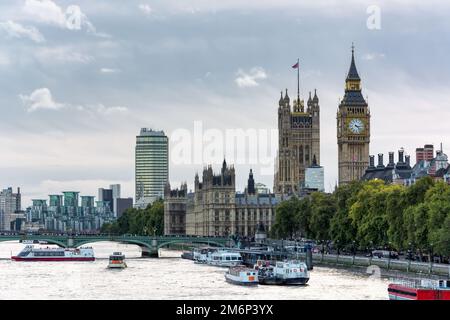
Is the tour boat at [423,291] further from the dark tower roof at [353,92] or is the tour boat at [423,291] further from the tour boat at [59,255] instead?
the dark tower roof at [353,92]

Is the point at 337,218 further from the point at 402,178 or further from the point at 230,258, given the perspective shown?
the point at 402,178

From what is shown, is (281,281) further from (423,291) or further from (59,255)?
(59,255)

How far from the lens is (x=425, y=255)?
85062 mm

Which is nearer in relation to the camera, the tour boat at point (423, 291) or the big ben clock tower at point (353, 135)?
the tour boat at point (423, 291)

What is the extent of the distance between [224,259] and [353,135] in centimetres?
7336

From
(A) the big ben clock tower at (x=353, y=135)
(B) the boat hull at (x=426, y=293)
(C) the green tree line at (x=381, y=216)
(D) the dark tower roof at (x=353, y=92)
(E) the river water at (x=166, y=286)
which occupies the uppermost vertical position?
(D) the dark tower roof at (x=353, y=92)

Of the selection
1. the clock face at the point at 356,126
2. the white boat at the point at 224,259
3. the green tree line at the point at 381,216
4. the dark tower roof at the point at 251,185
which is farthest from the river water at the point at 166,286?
the dark tower roof at the point at 251,185

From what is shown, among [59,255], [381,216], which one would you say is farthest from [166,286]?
[59,255]

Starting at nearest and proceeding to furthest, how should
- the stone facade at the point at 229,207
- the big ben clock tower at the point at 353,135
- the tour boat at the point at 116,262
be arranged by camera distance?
the tour boat at the point at 116,262
the big ben clock tower at the point at 353,135
the stone facade at the point at 229,207

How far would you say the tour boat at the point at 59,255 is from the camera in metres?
117

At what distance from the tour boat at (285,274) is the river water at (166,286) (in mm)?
930

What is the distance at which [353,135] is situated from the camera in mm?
171000
